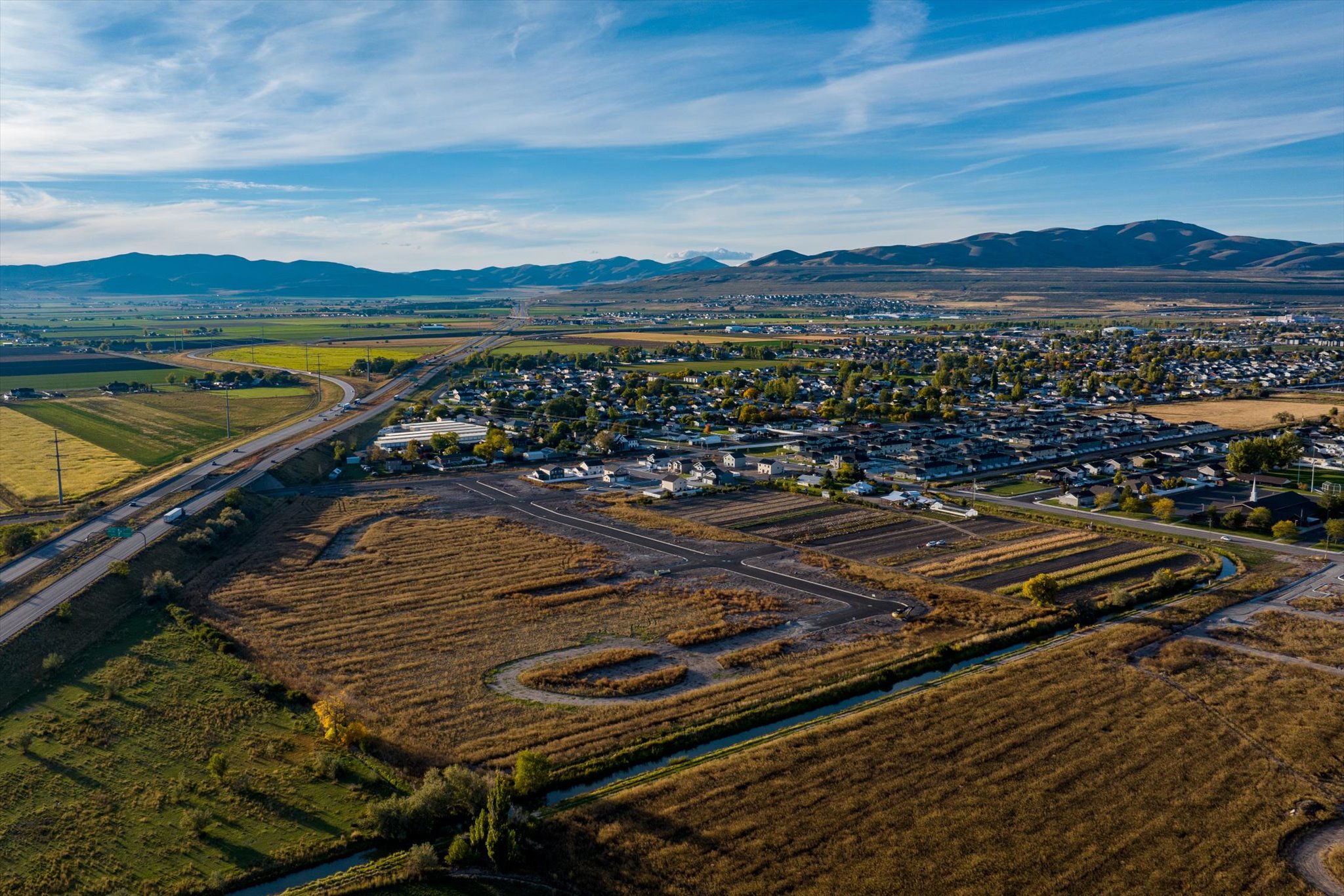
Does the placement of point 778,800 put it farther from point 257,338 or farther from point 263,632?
point 257,338

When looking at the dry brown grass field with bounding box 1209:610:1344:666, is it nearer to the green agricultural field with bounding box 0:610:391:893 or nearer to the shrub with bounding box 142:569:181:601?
the green agricultural field with bounding box 0:610:391:893

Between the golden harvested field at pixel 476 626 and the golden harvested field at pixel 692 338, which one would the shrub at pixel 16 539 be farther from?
the golden harvested field at pixel 692 338

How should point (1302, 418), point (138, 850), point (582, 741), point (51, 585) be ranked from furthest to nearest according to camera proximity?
point (1302, 418) < point (51, 585) < point (582, 741) < point (138, 850)

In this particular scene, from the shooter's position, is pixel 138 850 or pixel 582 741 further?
pixel 582 741

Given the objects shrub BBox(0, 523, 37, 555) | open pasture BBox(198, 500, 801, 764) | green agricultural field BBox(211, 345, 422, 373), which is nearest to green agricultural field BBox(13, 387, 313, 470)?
shrub BBox(0, 523, 37, 555)

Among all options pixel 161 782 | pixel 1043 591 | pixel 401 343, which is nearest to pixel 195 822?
pixel 161 782

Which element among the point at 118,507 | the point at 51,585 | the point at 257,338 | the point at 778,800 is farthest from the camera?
the point at 257,338

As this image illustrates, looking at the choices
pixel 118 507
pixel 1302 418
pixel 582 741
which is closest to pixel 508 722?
pixel 582 741
